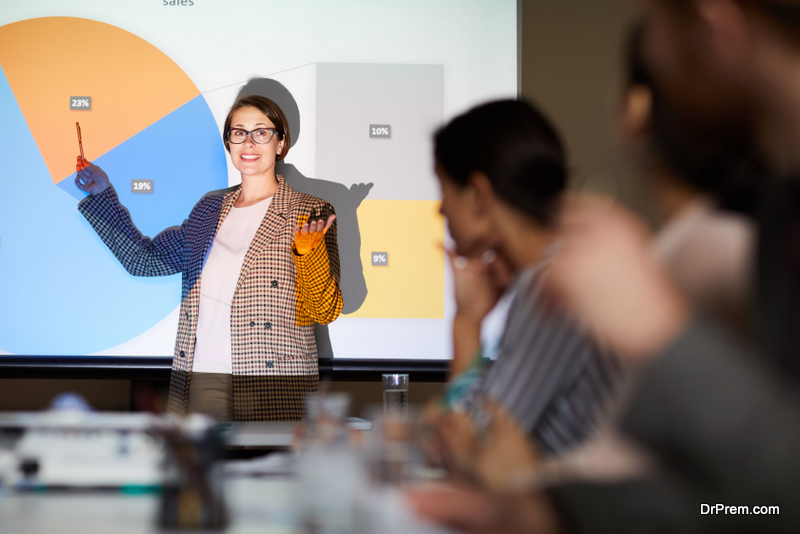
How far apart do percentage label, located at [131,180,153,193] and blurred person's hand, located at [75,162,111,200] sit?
112mm

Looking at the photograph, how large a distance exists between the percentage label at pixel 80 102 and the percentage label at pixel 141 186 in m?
0.40

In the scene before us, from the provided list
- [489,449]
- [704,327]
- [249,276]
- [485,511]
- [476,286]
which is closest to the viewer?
[704,327]

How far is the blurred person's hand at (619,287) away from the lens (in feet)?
1.19

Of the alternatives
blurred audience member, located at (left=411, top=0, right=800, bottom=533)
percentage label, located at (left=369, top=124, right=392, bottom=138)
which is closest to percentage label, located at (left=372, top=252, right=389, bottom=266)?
percentage label, located at (left=369, top=124, right=392, bottom=138)

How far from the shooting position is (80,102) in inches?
110

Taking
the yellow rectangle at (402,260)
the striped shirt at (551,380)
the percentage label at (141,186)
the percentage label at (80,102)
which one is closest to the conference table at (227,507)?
the striped shirt at (551,380)

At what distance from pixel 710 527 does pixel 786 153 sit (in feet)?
0.77

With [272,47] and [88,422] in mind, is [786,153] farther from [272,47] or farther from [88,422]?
[272,47]

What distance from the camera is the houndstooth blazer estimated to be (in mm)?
2473

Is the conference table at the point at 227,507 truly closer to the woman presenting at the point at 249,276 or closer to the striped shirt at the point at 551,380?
the striped shirt at the point at 551,380

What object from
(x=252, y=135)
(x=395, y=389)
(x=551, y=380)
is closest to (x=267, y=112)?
(x=252, y=135)

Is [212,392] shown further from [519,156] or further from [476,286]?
[519,156]

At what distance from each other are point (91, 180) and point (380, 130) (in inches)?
51.5

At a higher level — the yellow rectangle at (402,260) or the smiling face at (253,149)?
the smiling face at (253,149)
